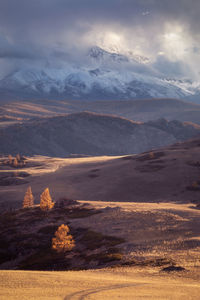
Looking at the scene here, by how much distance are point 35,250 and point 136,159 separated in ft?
272

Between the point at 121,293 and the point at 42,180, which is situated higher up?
the point at 42,180

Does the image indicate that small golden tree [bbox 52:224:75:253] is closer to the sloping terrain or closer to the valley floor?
the valley floor

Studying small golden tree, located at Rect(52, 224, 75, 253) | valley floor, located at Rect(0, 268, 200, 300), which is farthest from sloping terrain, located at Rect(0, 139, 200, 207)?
valley floor, located at Rect(0, 268, 200, 300)

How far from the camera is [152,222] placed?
50.1 meters

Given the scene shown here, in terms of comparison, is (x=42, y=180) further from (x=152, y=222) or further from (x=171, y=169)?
(x=152, y=222)

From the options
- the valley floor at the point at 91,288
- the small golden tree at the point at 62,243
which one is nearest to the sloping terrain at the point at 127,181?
the small golden tree at the point at 62,243

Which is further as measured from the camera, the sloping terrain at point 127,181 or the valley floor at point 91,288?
the sloping terrain at point 127,181

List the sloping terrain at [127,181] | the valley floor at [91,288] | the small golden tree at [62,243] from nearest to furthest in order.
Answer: the valley floor at [91,288] → the small golden tree at [62,243] → the sloping terrain at [127,181]

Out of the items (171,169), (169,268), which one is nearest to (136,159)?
(171,169)

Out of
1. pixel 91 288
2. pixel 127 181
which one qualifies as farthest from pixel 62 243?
pixel 127 181

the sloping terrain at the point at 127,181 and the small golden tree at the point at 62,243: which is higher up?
the sloping terrain at the point at 127,181

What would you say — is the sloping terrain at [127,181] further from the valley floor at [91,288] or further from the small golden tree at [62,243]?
the valley floor at [91,288]

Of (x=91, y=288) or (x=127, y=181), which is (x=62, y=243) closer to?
(x=91, y=288)

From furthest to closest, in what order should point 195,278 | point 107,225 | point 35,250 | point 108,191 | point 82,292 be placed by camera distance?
1. point 108,191
2. point 107,225
3. point 35,250
4. point 195,278
5. point 82,292
